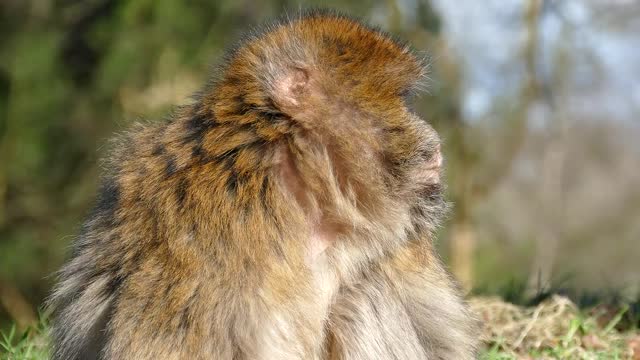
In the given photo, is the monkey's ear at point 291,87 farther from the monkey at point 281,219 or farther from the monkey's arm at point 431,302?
the monkey's arm at point 431,302

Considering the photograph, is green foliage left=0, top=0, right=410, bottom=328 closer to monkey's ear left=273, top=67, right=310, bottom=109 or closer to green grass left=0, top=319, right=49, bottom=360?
green grass left=0, top=319, right=49, bottom=360

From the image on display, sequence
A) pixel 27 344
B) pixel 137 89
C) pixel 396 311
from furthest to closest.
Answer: pixel 137 89 < pixel 27 344 < pixel 396 311

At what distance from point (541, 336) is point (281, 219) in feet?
6.40

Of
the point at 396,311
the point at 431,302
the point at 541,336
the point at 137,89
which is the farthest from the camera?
the point at 137,89

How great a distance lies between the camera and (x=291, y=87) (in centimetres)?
283

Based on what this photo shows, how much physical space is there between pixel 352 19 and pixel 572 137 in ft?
59.1

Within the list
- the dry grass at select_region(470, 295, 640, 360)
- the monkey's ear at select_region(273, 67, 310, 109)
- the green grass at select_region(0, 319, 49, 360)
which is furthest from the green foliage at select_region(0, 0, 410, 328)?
the monkey's ear at select_region(273, 67, 310, 109)

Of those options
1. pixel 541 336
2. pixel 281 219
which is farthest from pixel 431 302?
pixel 541 336

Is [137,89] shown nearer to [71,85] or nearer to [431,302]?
[71,85]

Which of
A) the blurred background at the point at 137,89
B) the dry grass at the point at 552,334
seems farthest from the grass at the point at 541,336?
the blurred background at the point at 137,89

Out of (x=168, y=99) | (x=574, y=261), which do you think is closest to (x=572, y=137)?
(x=574, y=261)

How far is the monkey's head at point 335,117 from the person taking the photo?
283cm

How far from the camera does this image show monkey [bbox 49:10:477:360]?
2.72m

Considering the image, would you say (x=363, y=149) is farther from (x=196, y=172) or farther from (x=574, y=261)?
(x=574, y=261)
